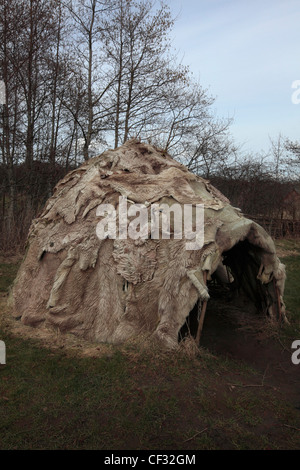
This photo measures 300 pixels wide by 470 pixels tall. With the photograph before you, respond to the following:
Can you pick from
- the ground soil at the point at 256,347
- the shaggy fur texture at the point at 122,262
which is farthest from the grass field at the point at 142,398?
the shaggy fur texture at the point at 122,262

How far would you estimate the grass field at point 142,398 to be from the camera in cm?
304

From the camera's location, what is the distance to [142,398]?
3621 mm

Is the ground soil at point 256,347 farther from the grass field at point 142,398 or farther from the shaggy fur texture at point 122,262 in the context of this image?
the shaggy fur texture at point 122,262

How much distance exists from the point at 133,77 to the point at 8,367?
46.2 feet

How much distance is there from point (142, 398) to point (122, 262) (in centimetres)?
190

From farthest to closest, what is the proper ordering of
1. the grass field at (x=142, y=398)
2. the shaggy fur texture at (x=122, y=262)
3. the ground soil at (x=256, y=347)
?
the shaggy fur texture at (x=122, y=262)
the ground soil at (x=256, y=347)
the grass field at (x=142, y=398)

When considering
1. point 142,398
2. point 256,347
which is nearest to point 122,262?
point 142,398

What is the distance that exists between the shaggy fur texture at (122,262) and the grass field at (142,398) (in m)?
0.43

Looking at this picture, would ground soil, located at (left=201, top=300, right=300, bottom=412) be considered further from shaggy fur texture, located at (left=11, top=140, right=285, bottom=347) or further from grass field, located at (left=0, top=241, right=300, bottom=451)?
shaggy fur texture, located at (left=11, top=140, right=285, bottom=347)

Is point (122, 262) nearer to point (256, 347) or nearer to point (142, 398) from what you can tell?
point (142, 398)

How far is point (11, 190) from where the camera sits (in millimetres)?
12414
